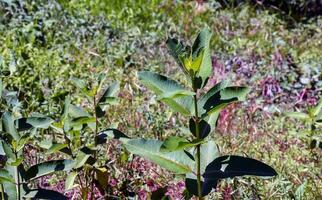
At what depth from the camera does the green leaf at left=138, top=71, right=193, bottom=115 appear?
6.59 feet

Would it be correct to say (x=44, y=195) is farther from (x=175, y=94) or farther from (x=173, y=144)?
(x=175, y=94)

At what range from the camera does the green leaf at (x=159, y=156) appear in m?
2.07

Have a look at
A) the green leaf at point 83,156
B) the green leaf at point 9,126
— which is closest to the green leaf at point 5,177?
the green leaf at point 9,126

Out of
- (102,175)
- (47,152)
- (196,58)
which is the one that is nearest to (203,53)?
(196,58)

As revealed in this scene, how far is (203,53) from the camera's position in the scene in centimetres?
194

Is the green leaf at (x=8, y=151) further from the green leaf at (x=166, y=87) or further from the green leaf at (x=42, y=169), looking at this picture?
the green leaf at (x=166, y=87)

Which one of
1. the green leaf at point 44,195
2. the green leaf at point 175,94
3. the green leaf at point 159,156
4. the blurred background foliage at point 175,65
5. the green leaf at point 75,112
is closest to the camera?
the green leaf at point 175,94

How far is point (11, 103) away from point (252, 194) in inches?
44.6

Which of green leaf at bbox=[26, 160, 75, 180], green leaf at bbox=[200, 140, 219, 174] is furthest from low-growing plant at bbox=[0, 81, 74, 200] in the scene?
green leaf at bbox=[200, 140, 219, 174]

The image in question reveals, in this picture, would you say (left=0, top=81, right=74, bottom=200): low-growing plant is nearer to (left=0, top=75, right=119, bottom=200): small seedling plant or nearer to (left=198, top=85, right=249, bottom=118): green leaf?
(left=0, top=75, right=119, bottom=200): small seedling plant

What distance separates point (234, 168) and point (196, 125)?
165 mm

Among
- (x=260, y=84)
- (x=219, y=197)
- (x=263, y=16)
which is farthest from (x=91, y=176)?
(x=263, y=16)

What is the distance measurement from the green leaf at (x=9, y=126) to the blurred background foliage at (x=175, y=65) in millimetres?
940

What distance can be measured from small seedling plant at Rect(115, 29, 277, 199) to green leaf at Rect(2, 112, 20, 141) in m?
0.35
